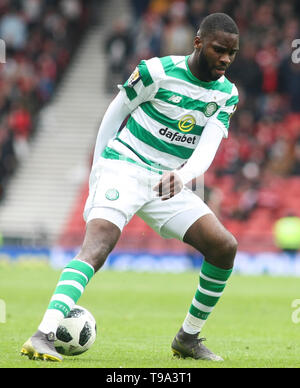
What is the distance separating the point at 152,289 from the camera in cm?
1516

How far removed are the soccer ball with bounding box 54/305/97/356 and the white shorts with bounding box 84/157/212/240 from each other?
76 centimetres

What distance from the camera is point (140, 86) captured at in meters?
6.81

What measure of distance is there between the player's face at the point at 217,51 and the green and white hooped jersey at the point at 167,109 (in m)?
0.17

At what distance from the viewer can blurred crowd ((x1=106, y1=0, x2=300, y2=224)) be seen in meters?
20.3

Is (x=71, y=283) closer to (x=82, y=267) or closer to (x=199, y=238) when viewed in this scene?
(x=82, y=267)

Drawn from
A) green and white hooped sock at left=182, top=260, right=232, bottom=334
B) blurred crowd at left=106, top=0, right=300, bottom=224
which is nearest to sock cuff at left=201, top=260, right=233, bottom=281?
green and white hooped sock at left=182, top=260, right=232, bottom=334

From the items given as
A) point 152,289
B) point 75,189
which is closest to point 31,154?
point 75,189

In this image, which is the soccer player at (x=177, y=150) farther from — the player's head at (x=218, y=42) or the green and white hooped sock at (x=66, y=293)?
the green and white hooped sock at (x=66, y=293)

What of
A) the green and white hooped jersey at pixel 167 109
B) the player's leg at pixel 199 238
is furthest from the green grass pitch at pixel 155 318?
the green and white hooped jersey at pixel 167 109

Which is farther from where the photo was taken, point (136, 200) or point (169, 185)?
point (136, 200)

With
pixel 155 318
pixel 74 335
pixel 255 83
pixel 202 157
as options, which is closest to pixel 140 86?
pixel 202 157

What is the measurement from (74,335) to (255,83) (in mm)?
15462

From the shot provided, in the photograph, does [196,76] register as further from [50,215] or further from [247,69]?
[50,215]

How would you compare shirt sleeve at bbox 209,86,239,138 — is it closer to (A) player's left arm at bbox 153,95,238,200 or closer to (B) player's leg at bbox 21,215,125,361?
(A) player's left arm at bbox 153,95,238,200
